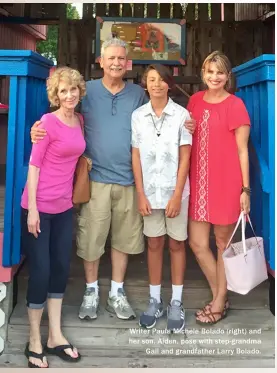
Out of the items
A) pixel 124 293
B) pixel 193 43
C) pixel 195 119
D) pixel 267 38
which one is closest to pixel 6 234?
pixel 124 293

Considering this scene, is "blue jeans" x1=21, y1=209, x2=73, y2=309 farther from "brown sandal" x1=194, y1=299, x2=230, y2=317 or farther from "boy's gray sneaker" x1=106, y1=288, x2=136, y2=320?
"brown sandal" x1=194, y1=299, x2=230, y2=317

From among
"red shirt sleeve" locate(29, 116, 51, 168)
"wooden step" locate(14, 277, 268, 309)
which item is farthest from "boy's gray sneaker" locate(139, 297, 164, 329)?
"red shirt sleeve" locate(29, 116, 51, 168)

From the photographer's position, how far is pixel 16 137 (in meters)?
1.71

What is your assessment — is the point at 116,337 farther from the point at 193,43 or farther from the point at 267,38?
the point at 267,38

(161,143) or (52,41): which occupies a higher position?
(52,41)

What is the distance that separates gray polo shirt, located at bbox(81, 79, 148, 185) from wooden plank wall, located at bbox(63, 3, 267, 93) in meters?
2.27

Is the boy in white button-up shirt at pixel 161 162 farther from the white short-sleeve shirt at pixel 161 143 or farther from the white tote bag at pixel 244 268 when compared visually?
the white tote bag at pixel 244 268

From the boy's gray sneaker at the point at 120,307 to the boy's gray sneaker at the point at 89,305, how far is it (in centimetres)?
6

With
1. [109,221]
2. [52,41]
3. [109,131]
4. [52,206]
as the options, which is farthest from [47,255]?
[52,41]

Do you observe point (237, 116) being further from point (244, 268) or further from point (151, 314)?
point (151, 314)

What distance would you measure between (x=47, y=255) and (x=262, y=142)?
1.05 meters

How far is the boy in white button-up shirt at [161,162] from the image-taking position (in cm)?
163

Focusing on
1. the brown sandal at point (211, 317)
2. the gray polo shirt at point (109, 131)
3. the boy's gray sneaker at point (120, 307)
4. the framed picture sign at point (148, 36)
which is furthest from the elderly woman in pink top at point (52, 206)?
the framed picture sign at point (148, 36)

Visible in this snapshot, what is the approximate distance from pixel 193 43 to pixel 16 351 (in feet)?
10.4
